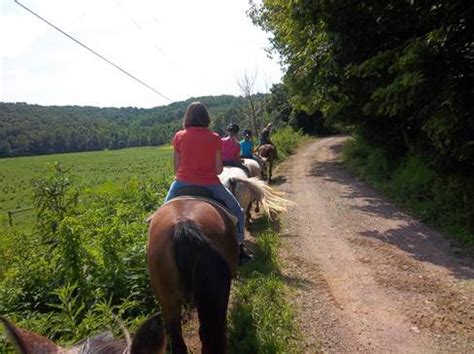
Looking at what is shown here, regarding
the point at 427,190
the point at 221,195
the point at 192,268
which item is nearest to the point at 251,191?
the point at 221,195

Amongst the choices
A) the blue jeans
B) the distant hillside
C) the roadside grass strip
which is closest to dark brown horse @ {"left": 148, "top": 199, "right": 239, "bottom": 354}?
the blue jeans

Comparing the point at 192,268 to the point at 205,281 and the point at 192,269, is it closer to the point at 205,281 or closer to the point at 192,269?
the point at 192,269

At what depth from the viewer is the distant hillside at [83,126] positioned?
357ft

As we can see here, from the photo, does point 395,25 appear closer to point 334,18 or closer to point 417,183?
point 334,18

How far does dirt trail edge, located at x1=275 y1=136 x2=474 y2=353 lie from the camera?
4512 millimetres

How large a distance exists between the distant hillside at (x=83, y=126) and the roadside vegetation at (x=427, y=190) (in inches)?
3438

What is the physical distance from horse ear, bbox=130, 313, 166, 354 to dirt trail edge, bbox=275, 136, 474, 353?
353cm

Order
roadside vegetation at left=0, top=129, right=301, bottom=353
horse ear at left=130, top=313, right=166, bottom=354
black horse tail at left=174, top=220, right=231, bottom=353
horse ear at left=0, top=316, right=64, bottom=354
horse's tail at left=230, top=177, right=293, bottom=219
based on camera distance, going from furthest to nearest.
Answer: horse's tail at left=230, top=177, right=293, bottom=219
roadside vegetation at left=0, top=129, right=301, bottom=353
black horse tail at left=174, top=220, right=231, bottom=353
horse ear at left=0, top=316, right=64, bottom=354
horse ear at left=130, top=313, right=166, bottom=354

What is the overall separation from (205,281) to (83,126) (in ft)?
461

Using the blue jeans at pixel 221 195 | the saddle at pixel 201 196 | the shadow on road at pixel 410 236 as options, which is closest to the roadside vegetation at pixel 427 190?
the shadow on road at pixel 410 236

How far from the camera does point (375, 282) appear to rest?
19.4 ft

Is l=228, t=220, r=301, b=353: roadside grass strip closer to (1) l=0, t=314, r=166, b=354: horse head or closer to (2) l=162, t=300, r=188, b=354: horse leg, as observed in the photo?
(2) l=162, t=300, r=188, b=354: horse leg

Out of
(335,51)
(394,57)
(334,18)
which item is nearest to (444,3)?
(394,57)

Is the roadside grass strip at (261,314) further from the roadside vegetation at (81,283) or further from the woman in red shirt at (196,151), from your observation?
the woman in red shirt at (196,151)
